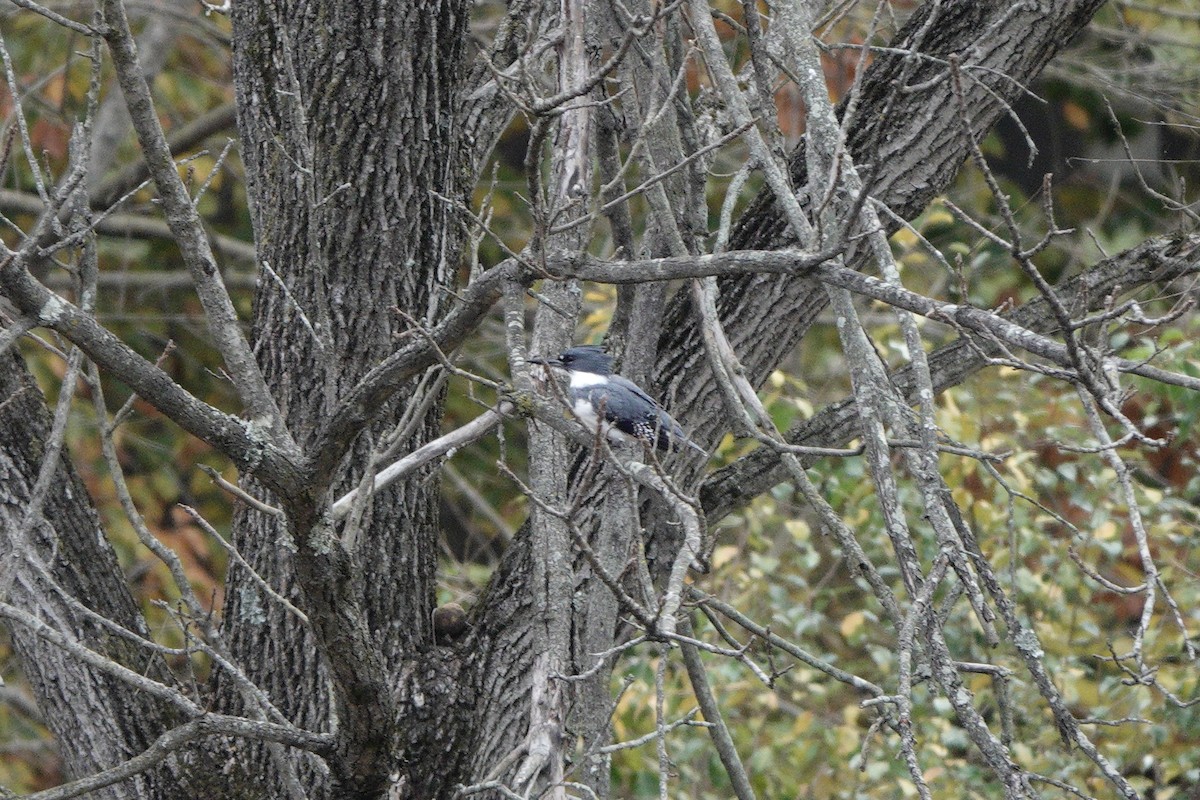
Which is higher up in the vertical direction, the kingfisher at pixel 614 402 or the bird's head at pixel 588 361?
the bird's head at pixel 588 361

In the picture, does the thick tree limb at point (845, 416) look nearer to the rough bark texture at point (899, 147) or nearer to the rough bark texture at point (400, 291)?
the rough bark texture at point (400, 291)

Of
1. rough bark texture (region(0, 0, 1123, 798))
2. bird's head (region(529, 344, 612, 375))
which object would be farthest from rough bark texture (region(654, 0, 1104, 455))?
bird's head (region(529, 344, 612, 375))

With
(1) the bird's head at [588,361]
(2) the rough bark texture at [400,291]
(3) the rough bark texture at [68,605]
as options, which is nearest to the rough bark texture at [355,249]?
(2) the rough bark texture at [400,291]

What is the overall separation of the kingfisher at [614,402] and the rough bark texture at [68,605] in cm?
109

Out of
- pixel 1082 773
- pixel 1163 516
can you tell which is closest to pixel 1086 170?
pixel 1163 516

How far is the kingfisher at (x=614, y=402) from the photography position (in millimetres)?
2910

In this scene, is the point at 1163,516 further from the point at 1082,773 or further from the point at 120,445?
the point at 120,445

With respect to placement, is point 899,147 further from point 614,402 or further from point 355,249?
point 355,249

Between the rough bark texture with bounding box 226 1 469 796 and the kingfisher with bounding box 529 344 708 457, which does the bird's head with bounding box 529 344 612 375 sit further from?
the rough bark texture with bounding box 226 1 469 796

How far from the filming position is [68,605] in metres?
2.69

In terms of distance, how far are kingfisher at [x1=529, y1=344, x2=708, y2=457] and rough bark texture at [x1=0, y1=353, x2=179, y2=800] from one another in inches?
43.0

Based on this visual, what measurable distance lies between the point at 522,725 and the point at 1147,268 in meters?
1.66

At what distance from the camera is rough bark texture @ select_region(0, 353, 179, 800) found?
270 cm

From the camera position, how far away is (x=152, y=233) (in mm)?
6191
